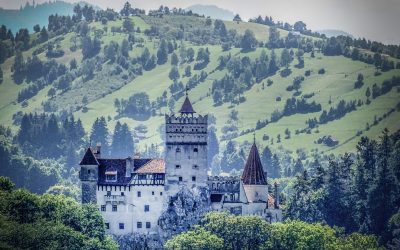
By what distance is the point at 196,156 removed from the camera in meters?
158

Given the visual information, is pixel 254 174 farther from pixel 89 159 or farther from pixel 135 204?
pixel 89 159

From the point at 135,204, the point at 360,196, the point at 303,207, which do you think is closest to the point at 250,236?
the point at 135,204

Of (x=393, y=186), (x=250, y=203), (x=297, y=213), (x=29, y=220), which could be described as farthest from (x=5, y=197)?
(x=393, y=186)

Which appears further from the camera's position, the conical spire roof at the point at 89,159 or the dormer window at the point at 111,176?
the conical spire roof at the point at 89,159

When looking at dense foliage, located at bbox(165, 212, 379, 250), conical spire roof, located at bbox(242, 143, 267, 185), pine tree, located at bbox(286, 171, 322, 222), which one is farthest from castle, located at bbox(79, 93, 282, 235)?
pine tree, located at bbox(286, 171, 322, 222)

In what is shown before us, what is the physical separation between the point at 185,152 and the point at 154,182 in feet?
17.1

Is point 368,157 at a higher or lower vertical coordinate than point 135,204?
higher

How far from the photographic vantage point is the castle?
157 metres

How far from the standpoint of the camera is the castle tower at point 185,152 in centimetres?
15738

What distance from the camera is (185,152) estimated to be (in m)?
158

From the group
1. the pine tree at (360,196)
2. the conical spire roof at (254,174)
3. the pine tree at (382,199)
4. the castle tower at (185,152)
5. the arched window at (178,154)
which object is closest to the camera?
the castle tower at (185,152)

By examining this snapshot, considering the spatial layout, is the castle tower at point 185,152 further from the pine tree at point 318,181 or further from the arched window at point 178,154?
the pine tree at point 318,181

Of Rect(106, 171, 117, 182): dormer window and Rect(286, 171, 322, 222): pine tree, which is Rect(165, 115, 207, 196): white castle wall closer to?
Rect(106, 171, 117, 182): dormer window

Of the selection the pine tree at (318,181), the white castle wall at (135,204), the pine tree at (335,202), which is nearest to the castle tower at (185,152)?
the white castle wall at (135,204)
